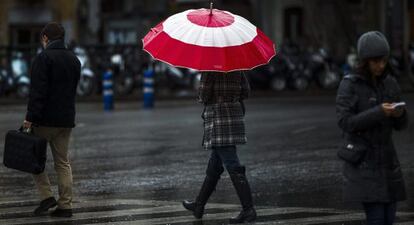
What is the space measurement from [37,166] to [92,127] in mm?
11985

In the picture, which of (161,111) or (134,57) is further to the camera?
(134,57)

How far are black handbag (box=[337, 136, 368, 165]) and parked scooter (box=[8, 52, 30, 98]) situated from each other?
2669cm

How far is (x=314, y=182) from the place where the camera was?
40.3ft

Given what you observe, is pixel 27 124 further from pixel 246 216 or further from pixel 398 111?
pixel 398 111

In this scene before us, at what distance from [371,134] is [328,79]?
28880 millimetres

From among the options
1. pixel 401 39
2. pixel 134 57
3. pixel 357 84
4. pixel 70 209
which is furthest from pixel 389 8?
pixel 357 84

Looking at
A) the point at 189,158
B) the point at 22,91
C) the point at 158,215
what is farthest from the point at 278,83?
the point at 158,215

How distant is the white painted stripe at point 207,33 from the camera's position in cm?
862

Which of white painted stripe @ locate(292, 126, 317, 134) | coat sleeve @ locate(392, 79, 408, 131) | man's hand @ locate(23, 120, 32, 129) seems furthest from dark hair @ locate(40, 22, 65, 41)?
white painted stripe @ locate(292, 126, 317, 134)

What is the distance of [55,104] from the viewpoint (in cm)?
940

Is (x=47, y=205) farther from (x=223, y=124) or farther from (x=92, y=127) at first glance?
(x=92, y=127)

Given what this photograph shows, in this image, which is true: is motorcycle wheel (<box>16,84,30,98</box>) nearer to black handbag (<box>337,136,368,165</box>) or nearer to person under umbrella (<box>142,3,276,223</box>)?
person under umbrella (<box>142,3,276,223</box>)

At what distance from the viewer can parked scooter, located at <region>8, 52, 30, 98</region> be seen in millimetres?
32812

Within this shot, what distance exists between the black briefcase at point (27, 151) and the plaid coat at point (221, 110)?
5.05 feet
